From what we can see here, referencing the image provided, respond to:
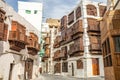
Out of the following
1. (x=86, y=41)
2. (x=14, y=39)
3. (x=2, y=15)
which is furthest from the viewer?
(x=86, y=41)

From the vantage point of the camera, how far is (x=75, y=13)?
32.7 meters

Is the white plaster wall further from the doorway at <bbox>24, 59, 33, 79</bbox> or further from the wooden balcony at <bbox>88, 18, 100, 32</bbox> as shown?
the wooden balcony at <bbox>88, 18, 100, 32</bbox>

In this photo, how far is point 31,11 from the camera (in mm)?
36594

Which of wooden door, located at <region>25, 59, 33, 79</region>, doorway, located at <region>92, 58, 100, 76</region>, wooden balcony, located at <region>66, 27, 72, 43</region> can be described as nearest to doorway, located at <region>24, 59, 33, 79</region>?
wooden door, located at <region>25, 59, 33, 79</region>

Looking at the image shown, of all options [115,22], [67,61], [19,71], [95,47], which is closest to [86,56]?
[95,47]

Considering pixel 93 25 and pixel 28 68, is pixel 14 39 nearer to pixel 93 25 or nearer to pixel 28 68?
pixel 28 68

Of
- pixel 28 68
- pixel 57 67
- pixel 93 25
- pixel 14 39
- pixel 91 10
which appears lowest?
pixel 57 67

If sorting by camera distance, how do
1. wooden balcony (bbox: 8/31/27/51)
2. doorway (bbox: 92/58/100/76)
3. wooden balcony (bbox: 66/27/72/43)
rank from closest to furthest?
1. wooden balcony (bbox: 8/31/27/51)
2. doorway (bbox: 92/58/100/76)
3. wooden balcony (bbox: 66/27/72/43)

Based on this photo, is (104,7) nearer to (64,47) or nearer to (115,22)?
(64,47)

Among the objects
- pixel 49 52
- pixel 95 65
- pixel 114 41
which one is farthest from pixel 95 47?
pixel 49 52

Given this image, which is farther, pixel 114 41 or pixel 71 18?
pixel 71 18

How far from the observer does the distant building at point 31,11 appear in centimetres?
3466

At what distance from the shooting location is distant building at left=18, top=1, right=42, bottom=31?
34656 mm

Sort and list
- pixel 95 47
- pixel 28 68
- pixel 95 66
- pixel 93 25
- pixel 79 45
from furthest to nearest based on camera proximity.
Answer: pixel 79 45 < pixel 93 25 < pixel 95 66 < pixel 95 47 < pixel 28 68
